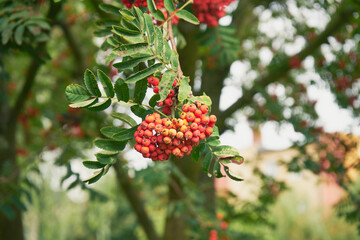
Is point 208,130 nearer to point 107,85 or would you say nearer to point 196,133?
point 196,133

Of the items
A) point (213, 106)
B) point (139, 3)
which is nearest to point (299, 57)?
point (213, 106)

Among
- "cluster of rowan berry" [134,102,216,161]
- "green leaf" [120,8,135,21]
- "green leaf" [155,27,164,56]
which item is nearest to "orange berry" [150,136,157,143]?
"cluster of rowan berry" [134,102,216,161]

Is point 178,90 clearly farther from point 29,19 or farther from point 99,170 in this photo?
point 29,19

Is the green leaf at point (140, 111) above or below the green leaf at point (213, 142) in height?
above

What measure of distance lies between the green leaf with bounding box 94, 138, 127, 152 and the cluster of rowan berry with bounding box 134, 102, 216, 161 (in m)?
0.08

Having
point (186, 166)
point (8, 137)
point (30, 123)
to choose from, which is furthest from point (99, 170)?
point (30, 123)

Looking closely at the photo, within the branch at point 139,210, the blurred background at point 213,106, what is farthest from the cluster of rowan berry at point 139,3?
the branch at point 139,210

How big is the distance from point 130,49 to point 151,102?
0.15 meters

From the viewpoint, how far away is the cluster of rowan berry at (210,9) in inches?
52.5

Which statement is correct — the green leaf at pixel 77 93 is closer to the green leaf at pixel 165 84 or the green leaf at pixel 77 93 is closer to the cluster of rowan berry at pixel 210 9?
the green leaf at pixel 165 84

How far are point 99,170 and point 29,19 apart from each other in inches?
39.5

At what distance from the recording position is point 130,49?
3.04 ft

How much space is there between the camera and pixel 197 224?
280 cm

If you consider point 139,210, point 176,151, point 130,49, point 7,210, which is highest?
point 130,49
